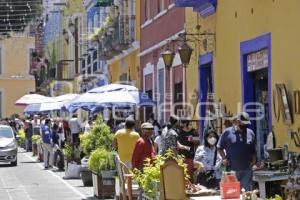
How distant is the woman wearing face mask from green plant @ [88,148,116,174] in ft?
8.31

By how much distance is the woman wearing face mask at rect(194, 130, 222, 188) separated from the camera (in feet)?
46.6

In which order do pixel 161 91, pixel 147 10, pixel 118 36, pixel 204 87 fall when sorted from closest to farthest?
pixel 204 87 → pixel 161 91 → pixel 147 10 → pixel 118 36

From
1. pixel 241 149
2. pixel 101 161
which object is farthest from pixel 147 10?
pixel 241 149

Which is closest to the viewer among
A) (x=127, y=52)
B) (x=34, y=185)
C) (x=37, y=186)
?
(x=37, y=186)

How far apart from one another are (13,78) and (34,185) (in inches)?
1892

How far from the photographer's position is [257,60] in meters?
15.1

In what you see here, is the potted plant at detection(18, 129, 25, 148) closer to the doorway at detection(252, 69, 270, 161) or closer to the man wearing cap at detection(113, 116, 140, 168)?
the man wearing cap at detection(113, 116, 140, 168)

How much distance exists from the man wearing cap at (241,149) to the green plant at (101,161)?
4186mm

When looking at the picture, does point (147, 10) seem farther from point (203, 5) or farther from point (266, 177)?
point (266, 177)

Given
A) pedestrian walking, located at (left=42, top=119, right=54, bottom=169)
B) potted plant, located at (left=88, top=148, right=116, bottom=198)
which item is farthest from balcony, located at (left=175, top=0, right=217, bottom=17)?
pedestrian walking, located at (left=42, top=119, right=54, bottom=169)

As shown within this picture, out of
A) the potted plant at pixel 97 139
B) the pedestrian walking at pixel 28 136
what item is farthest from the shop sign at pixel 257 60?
the pedestrian walking at pixel 28 136

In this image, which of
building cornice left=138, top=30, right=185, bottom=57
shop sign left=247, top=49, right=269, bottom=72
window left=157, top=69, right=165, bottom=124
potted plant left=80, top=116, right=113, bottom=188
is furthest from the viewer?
window left=157, top=69, right=165, bottom=124

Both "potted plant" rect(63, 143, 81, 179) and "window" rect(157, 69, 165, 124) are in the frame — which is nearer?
"potted plant" rect(63, 143, 81, 179)

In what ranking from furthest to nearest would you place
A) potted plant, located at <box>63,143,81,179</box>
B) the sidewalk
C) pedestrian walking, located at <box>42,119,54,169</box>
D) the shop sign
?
pedestrian walking, located at <box>42,119,54,169</box>
potted plant, located at <box>63,143,81,179</box>
the sidewalk
the shop sign
